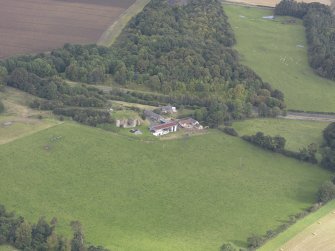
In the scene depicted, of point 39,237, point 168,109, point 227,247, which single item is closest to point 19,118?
point 168,109

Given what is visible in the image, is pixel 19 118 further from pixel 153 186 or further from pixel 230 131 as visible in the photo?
pixel 230 131

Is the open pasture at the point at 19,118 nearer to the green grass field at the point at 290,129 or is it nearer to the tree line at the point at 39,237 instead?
the tree line at the point at 39,237

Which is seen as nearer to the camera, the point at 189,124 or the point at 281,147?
the point at 281,147

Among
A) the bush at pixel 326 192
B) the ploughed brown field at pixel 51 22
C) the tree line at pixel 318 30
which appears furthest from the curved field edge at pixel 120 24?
the bush at pixel 326 192

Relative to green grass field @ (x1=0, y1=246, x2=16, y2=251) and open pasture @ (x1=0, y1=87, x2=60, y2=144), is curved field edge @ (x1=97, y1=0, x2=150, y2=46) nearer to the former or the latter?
open pasture @ (x1=0, y1=87, x2=60, y2=144)

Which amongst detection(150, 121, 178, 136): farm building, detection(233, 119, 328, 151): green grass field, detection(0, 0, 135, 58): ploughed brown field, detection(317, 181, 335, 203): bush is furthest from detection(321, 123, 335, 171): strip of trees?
detection(0, 0, 135, 58): ploughed brown field

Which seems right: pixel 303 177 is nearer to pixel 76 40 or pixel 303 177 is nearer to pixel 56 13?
pixel 76 40

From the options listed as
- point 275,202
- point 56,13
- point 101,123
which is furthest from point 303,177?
point 56,13

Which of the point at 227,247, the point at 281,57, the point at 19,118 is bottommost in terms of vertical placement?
the point at 227,247
